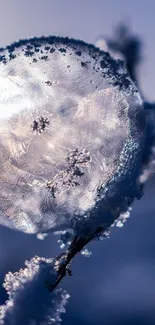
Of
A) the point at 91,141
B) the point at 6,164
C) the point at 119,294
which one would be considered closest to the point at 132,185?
the point at 91,141

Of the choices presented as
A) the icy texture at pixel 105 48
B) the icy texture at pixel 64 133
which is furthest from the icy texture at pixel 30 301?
the icy texture at pixel 105 48

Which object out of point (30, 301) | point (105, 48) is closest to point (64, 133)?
point (105, 48)

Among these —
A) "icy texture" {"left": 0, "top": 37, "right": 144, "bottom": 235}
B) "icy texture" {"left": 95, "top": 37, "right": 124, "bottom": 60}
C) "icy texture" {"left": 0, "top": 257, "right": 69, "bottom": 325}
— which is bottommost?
"icy texture" {"left": 0, "top": 257, "right": 69, "bottom": 325}

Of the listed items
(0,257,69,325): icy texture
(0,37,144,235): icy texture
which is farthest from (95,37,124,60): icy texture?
(0,257,69,325): icy texture

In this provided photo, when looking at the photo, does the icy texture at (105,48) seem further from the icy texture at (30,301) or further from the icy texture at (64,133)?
the icy texture at (30,301)

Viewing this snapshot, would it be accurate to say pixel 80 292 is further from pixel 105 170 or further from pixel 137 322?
pixel 105 170

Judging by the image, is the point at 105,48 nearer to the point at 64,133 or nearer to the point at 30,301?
the point at 64,133

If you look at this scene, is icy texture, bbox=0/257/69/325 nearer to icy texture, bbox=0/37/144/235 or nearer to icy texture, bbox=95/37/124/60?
icy texture, bbox=0/37/144/235
